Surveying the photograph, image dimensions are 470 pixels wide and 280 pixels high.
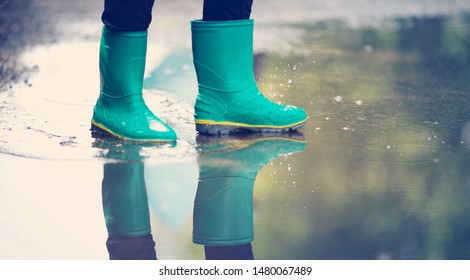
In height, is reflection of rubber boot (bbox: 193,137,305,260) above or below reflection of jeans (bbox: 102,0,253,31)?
below

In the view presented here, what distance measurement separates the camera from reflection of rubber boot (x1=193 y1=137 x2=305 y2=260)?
6.55 ft

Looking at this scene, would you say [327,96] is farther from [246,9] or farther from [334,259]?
[334,259]

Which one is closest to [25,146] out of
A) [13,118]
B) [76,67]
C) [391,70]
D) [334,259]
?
[13,118]

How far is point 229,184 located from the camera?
Result: 7.52 feet

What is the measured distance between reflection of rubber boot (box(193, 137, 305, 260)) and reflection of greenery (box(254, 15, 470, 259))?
0.04 m

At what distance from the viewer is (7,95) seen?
3361 mm

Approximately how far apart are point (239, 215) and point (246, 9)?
2.94 feet

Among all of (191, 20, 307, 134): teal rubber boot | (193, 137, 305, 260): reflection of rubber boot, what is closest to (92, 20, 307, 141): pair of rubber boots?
(191, 20, 307, 134): teal rubber boot

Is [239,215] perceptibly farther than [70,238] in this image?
Yes

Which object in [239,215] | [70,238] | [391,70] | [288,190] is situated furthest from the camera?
[391,70]

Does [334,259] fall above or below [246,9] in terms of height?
below

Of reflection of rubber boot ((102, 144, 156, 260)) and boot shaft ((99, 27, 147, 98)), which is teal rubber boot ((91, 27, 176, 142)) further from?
reflection of rubber boot ((102, 144, 156, 260))

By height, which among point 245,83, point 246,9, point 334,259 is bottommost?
point 334,259

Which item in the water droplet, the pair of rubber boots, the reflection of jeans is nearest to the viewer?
the reflection of jeans
